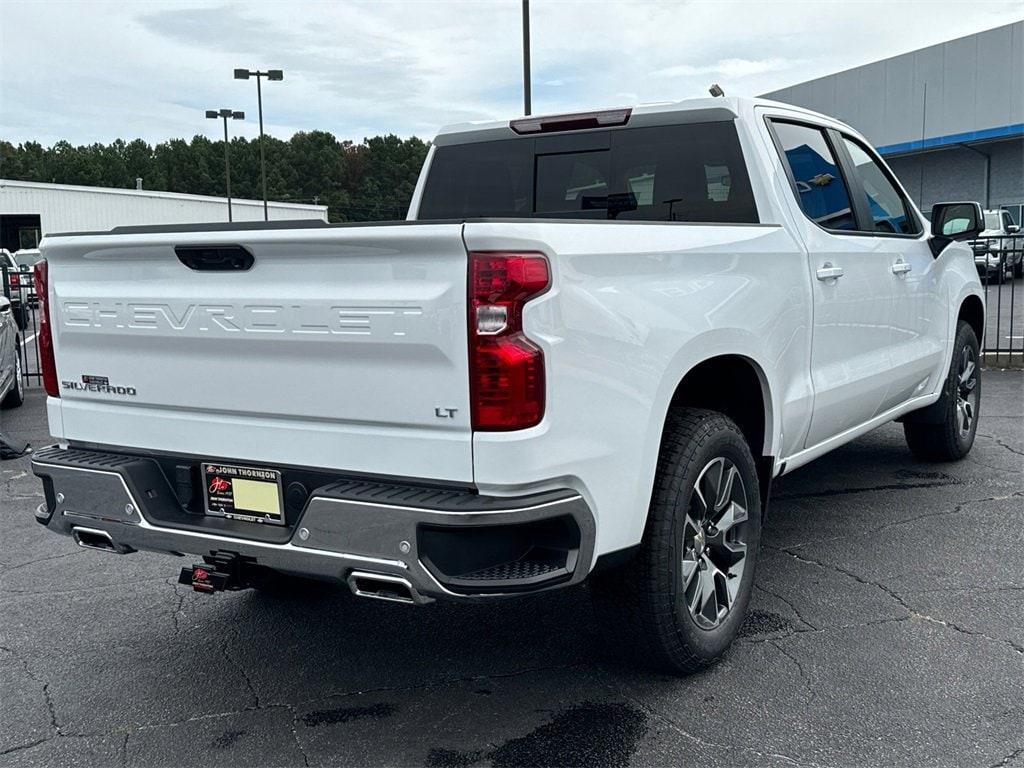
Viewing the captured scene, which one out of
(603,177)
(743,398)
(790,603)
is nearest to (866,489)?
(790,603)

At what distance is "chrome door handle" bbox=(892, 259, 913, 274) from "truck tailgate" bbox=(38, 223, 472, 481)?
127 inches

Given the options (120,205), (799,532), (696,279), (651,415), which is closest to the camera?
(651,415)

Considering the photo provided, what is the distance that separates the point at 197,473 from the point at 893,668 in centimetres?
254

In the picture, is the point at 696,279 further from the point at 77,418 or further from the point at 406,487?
the point at 77,418

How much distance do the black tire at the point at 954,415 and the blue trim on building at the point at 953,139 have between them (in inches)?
1274

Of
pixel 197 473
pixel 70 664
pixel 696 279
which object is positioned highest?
pixel 696 279

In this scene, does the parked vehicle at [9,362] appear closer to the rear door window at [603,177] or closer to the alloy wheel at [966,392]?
the rear door window at [603,177]

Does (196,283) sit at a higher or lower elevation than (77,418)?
higher

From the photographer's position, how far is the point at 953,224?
234 inches

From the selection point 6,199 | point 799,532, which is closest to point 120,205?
point 6,199

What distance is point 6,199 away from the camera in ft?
163

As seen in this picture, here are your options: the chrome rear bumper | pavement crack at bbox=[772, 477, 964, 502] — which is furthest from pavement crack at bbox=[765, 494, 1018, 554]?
the chrome rear bumper

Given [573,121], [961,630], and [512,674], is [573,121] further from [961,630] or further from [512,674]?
[961,630]

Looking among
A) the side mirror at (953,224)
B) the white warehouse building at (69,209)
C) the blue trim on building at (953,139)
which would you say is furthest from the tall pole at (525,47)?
the white warehouse building at (69,209)
